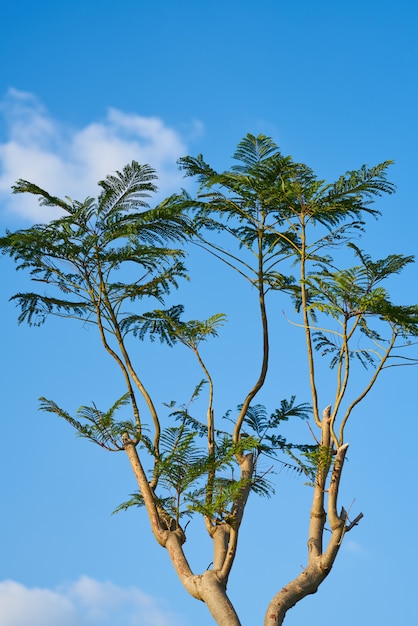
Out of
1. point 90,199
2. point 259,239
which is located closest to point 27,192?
point 90,199

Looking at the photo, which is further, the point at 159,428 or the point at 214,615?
the point at 159,428

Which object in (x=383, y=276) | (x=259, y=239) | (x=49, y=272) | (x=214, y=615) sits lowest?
(x=214, y=615)

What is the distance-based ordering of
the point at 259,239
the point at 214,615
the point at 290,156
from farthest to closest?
the point at 259,239
the point at 290,156
the point at 214,615

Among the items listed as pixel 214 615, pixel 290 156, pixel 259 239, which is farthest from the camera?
pixel 259 239

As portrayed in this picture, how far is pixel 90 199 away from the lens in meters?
8.81

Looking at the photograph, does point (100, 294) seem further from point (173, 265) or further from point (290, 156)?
point (290, 156)

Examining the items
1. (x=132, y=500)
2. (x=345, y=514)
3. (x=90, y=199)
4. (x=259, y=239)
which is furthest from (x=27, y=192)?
(x=345, y=514)

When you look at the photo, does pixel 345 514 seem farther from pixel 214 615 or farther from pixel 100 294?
pixel 100 294

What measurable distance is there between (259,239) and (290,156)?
3.00 feet

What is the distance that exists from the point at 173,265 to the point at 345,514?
2.84 metres

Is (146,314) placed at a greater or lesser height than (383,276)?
greater

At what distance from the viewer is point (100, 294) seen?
9.03 metres

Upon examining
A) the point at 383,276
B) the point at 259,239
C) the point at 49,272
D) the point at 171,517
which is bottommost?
the point at 171,517

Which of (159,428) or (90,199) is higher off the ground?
(90,199)
